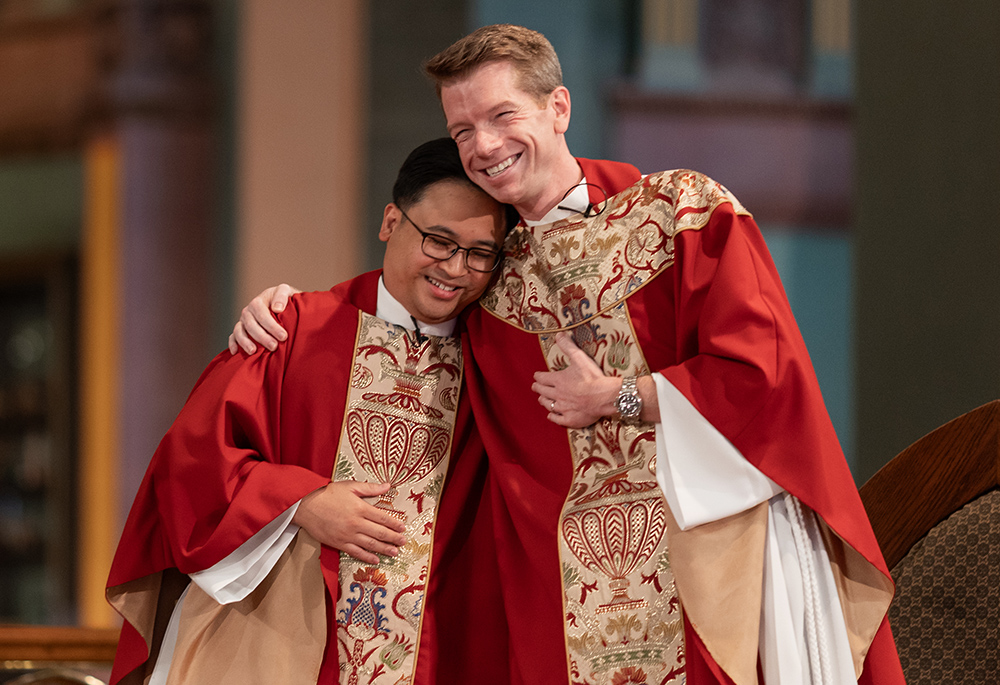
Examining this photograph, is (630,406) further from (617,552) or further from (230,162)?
(230,162)

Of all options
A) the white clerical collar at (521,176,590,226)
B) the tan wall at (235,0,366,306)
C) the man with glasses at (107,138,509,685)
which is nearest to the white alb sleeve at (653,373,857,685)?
the white clerical collar at (521,176,590,226)

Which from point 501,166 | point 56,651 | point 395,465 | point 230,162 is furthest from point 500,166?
point 230,162

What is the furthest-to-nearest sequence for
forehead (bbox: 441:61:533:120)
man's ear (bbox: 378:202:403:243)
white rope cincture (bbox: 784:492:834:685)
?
man's ear (bbox: 378:202:403:243)
forehead (bbox: 441:61:533:120)
white rope cincture (bbox: 784:492:834:685)

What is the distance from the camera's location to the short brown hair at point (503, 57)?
2164 millimetres

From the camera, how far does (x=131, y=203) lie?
22.8 ft

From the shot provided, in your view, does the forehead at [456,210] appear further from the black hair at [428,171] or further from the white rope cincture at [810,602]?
the white rope cincture at [810,602]

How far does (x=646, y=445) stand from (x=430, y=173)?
2.43 feet

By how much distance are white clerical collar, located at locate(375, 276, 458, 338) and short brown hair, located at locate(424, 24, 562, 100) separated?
504mm

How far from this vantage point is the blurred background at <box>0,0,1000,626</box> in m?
6.19

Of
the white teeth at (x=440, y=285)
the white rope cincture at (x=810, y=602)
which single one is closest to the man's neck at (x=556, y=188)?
the white teeth at (x=440, y=285)

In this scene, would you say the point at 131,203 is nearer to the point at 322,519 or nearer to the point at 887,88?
the point at 887,88

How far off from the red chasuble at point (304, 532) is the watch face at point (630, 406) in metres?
0.48

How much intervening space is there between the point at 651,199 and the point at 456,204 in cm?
41

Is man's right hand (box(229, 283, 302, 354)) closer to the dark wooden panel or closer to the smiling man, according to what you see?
the smiling man
